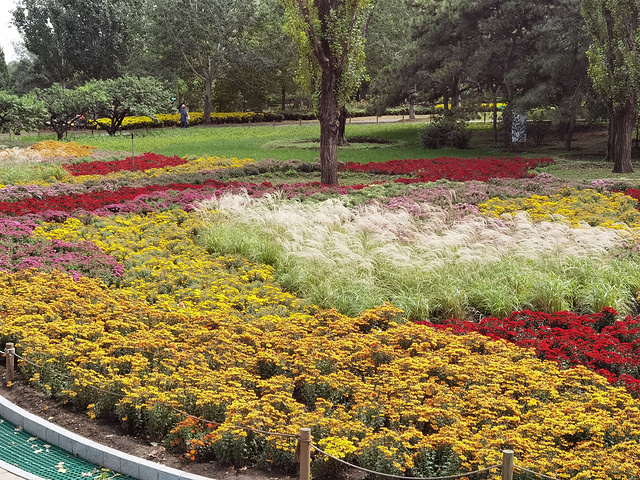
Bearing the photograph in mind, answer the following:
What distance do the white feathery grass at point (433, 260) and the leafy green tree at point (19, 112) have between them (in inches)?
978

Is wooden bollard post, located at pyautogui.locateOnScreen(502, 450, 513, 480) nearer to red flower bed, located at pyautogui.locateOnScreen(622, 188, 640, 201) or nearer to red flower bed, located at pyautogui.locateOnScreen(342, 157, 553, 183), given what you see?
red flower bed, located at pyautogui.locateOnScreen(622, 188, 640, 201)

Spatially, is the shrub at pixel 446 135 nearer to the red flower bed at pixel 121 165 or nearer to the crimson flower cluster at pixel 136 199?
the red flower bed at pixel 121 165

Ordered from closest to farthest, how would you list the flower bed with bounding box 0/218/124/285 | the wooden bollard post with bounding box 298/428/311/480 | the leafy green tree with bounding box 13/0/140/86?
1. the wooden bollard post with bounding box 298/428/311/480
2. the flower bed with bounding box 0/218/124/285
3. the leafy green tree with bounding box 13/0/140/86

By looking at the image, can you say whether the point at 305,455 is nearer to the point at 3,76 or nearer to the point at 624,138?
the point at 624,138

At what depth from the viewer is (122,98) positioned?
3741cm

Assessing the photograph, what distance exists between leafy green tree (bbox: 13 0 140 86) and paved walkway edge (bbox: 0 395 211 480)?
4948cm

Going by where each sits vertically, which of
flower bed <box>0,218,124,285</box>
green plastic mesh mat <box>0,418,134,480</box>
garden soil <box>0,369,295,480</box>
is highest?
flower bed <box>0,218,124,285</box>

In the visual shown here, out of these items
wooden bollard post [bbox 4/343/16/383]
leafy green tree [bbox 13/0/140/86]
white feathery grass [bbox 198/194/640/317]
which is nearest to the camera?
wooden bollard post [bbox 4/343/16/383]

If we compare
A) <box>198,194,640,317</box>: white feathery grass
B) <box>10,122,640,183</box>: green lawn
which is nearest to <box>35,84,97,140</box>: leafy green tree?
<box>10,122,640,183</box>: green lawn

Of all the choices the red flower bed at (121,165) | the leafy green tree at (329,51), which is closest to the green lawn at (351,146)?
the red flower bed at (121,165)

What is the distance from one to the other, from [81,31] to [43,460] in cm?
5186

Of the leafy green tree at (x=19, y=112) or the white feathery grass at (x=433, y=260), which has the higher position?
the leafy green tree at (x=19, y=112)

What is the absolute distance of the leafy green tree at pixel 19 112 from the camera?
3241 cm

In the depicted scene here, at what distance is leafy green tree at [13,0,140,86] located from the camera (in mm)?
51125
